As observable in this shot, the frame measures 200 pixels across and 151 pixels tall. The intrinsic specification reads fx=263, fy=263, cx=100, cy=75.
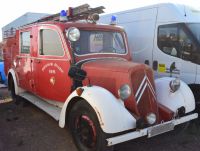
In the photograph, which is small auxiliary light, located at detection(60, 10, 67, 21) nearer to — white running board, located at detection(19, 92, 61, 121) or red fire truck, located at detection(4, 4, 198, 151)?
red fire truck, located at detection(4, 4, 198, 151)

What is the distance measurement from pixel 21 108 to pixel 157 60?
3.80 metres

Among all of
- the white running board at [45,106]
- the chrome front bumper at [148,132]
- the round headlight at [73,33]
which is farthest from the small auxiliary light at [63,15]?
the chrome front bumper at [148,132]

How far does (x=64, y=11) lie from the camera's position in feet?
17.0

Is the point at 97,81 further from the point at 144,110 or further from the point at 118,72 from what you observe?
the point at 144,110

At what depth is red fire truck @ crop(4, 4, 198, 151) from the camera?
364 cm

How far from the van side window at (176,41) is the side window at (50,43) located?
7.93ft

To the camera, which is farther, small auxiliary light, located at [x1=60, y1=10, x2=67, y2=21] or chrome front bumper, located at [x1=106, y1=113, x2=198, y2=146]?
small auxiliary light, located at [x1=60, y1=10, x2=67, y2=21]

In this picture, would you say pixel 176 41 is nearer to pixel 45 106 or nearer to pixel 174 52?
pixel 174 52

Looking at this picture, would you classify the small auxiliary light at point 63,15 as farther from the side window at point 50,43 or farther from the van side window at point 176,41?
the van side window at point 176,41

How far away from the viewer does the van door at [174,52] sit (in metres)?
5.42

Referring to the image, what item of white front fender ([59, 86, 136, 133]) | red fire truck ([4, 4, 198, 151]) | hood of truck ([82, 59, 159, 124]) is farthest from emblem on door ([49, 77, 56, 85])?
white front fender ([59, 86, 136, 133])

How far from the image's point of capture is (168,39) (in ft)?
19.2

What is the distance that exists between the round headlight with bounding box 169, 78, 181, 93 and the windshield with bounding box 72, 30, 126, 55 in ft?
4.54

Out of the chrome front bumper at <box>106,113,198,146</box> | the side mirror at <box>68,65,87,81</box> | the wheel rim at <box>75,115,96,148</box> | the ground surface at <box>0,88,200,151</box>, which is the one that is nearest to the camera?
the chrome front bumper at <box>106,113,198,146</box>
